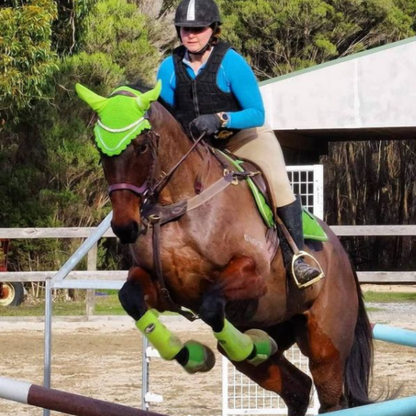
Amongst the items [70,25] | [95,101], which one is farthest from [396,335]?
[70,25]

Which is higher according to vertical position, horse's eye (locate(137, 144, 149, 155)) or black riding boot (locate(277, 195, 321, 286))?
horse's eye (locate(137, 144, 149, 155))

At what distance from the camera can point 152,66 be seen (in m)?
21.6

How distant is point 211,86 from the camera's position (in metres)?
5.32

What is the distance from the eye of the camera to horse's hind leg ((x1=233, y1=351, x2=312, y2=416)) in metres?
6.12

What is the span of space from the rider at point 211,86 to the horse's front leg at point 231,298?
0.46 metres

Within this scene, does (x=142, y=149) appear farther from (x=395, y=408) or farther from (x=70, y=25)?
(x=70, y=25)

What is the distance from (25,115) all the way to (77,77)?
1.26m

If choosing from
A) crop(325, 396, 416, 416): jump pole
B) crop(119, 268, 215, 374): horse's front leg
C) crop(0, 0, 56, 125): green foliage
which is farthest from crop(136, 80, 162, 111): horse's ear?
crop(0, 0, 56, 125): green foliage

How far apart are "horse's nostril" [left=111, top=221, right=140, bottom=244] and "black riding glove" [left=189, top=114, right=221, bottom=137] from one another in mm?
782

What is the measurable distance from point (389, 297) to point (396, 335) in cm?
1337

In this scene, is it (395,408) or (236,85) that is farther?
(236,85)

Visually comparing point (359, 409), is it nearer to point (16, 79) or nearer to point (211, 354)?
point (211, 354)

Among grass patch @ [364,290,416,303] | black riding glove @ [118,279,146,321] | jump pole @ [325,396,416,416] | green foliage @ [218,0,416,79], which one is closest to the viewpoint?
jump pole @ [325,396,416,416]

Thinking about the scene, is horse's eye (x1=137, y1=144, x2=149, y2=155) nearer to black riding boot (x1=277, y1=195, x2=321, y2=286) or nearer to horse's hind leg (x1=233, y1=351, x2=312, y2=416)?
black riding boot (x1=277, y1=195, x2=321, y2=286)
